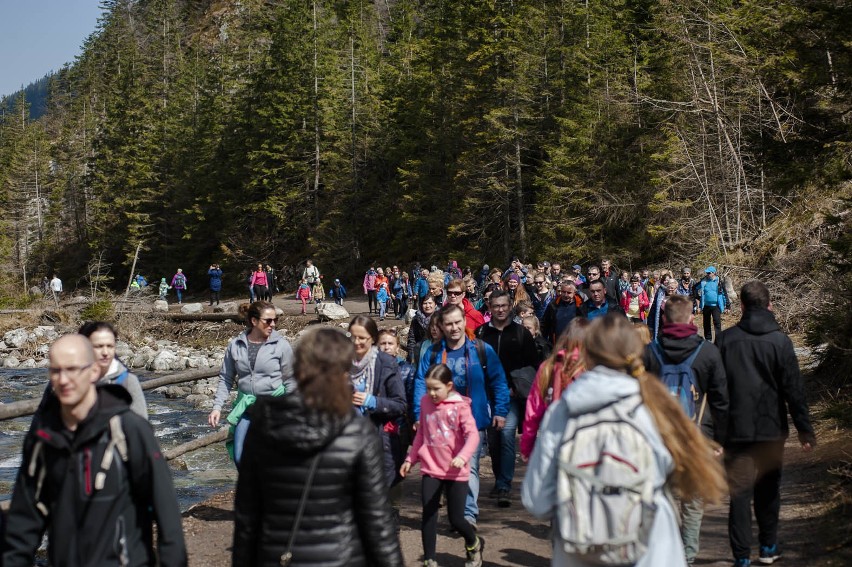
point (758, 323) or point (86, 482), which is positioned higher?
point (758, 323)

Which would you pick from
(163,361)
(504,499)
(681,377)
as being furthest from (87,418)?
(163,361)

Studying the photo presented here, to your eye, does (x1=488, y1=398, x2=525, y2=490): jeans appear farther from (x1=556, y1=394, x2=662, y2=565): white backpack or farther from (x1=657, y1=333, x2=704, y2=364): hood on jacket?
(x1=556, y1=394, x2=662, y2=565): white backpack

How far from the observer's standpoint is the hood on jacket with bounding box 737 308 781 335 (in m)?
5.70

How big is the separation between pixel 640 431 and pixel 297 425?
4.21 ft

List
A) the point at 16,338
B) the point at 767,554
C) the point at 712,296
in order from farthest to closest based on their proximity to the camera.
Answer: the point at 16,338
the point at 712,296
the point at 767,554

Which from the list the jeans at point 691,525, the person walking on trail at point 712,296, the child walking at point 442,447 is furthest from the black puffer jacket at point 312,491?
the person walking on trail at point 712,296

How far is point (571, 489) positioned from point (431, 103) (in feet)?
136

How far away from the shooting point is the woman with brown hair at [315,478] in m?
3.16

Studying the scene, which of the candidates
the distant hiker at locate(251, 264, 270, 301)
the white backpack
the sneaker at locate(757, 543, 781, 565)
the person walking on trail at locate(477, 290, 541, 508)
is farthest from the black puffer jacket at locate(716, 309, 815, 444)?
the distant hiker at locate(251, 264, 270, 301)

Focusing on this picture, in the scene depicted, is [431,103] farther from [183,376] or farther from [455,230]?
[183,376]

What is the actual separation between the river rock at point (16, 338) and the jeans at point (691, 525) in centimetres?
2934

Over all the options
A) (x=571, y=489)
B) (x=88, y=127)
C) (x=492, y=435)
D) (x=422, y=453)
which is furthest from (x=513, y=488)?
(x=88, y=127)

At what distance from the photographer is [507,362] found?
26.1 feet

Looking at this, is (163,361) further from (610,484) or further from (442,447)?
(610,484)
